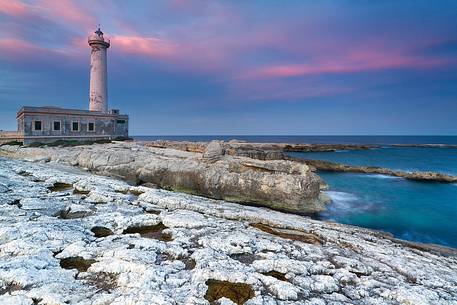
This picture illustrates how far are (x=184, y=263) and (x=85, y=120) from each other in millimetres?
41430

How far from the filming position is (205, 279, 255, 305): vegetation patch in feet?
16.0

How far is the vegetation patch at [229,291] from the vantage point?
192 inches

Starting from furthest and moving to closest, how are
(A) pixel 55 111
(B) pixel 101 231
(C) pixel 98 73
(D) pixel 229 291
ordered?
1. (C) pixel 98 73
2. (A) pixel 55 111
3. (B) pixel 101 231
4. (D) pixel 229 291

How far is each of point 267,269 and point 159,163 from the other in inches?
700

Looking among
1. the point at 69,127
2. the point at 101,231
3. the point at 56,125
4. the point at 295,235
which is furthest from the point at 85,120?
the point at 295,235

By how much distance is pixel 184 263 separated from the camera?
611 centimetres

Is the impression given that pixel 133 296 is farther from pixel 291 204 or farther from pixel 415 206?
pixel 415 206

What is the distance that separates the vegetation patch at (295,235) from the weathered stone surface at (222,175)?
883 centimetres

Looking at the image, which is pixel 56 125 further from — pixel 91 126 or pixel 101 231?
pixel 101 231

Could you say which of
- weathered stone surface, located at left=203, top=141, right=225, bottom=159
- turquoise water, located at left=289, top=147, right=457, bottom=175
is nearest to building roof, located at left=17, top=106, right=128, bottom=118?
weathered stone surface, located at left=203, top=141, right=225, bottom=159

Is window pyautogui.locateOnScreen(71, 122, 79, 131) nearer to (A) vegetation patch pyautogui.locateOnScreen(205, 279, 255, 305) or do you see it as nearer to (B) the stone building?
(B) the stone building

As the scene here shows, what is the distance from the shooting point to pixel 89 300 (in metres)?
4.45

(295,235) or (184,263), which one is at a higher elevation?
(184,263)

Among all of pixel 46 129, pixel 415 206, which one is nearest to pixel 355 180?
pixel 415 206
